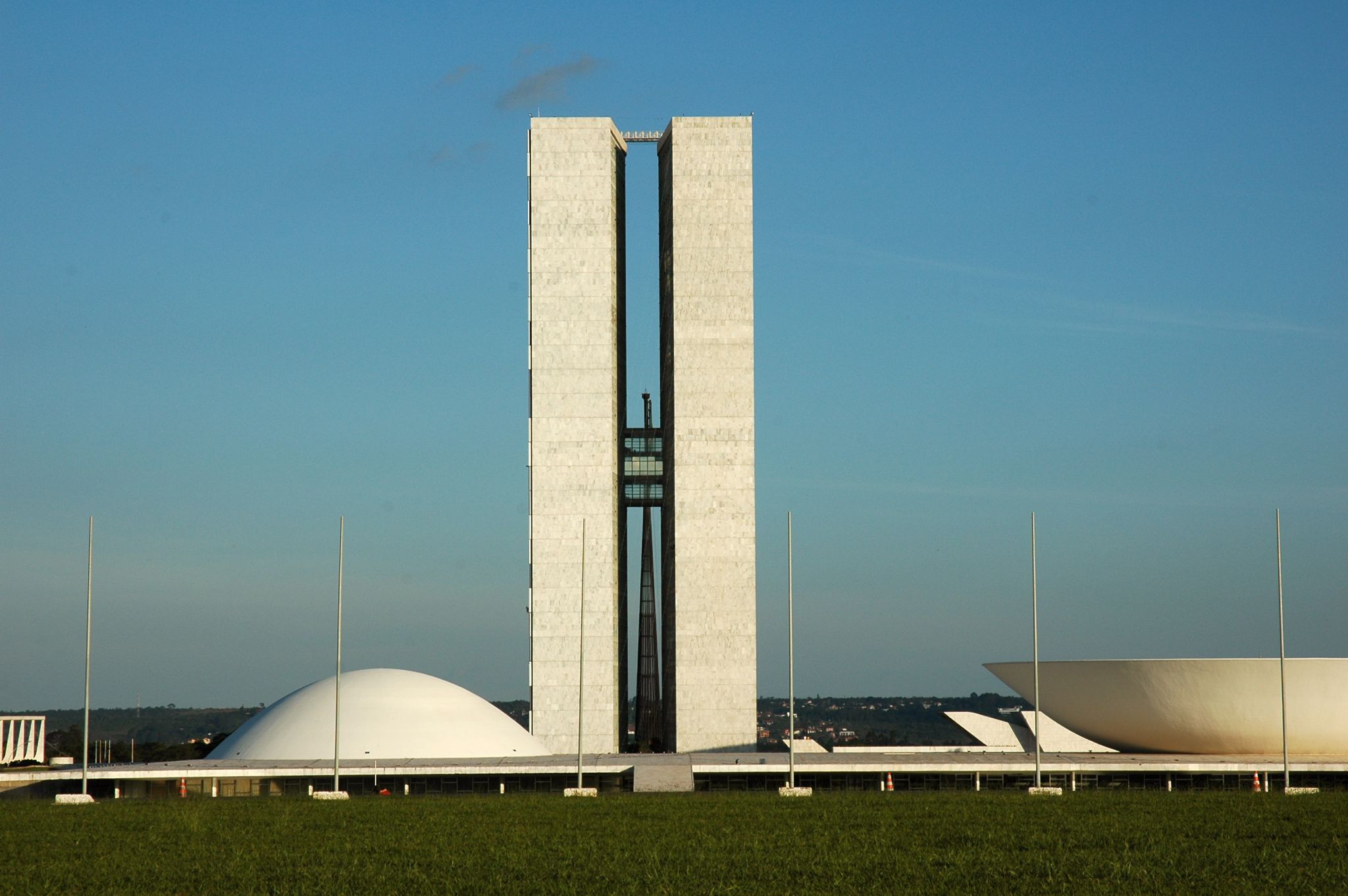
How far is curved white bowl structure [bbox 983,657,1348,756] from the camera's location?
46.6 m

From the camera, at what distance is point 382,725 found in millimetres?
49531

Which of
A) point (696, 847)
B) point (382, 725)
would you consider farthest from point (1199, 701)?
point (696, 847)

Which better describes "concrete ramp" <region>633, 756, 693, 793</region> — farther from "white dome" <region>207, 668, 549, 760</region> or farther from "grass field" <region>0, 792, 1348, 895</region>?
"grass field" <region>0, 792, 1348, 895</region>

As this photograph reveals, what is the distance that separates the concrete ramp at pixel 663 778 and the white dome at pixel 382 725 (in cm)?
707

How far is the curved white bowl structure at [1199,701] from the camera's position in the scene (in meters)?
46.6

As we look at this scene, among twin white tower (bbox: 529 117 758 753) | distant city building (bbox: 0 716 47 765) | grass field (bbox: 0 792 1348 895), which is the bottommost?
distant city building (bbox: 0 716 47 765)

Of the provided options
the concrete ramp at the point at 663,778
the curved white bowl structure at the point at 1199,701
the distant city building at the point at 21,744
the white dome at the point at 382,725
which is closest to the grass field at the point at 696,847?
Answer: the concrete ramp at the point at 663,778

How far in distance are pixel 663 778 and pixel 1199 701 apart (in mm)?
17223

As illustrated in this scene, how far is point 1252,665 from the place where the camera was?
46.2m

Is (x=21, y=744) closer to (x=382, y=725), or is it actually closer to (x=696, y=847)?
(x=382, y=725)

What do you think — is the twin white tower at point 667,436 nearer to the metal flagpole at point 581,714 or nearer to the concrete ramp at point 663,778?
the metal flagpole at point 581,714

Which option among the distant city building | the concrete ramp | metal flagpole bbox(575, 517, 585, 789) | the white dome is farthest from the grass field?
the distant city building

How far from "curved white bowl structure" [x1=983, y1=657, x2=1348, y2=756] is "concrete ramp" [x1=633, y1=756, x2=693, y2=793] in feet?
40.9

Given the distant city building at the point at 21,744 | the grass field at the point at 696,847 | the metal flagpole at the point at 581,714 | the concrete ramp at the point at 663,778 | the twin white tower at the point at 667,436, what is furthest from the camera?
the distant city building at the point at 21,744
